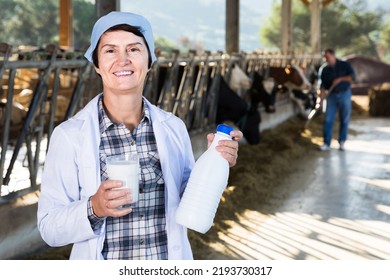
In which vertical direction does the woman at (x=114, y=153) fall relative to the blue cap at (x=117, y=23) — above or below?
below

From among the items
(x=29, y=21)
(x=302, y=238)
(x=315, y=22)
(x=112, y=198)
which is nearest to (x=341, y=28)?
(x=29, y=21)

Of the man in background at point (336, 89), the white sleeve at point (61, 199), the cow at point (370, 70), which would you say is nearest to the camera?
the white sleeve at point (61, 199)

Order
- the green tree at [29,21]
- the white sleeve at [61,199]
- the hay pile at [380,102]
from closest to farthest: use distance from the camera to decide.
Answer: the white sleeve at [61,199], the hay pile at [380,102], the green tree at [29,21]

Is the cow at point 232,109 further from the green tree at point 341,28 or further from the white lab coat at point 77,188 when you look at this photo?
the green tree at point 341,28

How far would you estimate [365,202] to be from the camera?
638 centimetres

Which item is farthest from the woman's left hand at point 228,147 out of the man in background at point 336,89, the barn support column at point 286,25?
the barn support column at point 286,25

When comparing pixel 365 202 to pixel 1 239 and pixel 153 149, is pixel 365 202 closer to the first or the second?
pixel 1 239

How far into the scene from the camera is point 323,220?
574cm

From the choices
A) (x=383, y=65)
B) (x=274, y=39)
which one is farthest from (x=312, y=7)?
(x=274, y=39)

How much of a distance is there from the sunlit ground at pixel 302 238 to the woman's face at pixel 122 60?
3.03 meters

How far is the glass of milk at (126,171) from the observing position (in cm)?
175

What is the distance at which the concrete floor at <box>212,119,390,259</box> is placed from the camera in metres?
4.91

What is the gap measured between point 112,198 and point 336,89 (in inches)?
327

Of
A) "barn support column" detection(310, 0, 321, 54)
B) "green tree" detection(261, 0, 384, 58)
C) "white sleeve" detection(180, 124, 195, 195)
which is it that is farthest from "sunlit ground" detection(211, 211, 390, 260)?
"green tree" detection(261, 0, 384, 58)
